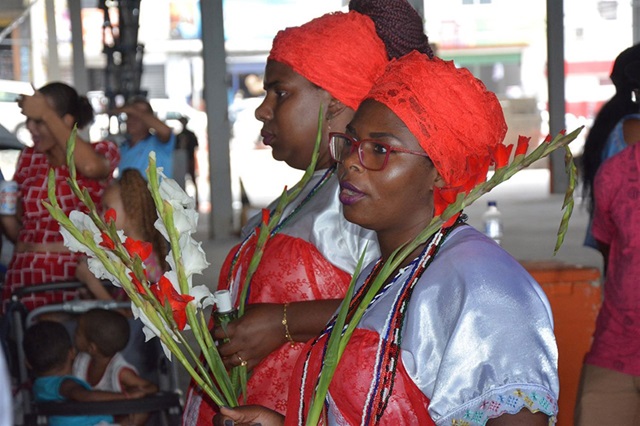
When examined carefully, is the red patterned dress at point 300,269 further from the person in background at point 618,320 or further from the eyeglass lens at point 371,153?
the person in background at point 618,320

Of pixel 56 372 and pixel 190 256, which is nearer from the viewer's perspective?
pixel 190 256

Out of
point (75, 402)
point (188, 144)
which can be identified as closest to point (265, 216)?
point (75, 402)

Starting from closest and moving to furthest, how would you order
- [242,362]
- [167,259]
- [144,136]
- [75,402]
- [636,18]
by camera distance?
1. [167,259]
2. [242,362]
3. [75,402]
4. [144,136]
5. [636,18]

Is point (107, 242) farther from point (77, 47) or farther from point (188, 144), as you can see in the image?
point (77, 47)

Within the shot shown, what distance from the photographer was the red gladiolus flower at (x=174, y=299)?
1.91 metres

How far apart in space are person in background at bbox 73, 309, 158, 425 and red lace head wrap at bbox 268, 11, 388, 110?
1.94 metres

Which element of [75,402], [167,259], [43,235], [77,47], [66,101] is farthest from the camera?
[77,47]

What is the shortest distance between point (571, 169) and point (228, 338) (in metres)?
0.75

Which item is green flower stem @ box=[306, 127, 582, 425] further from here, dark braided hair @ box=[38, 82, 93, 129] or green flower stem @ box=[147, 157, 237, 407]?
dark braided hair @ box=[38, 82, 93, 129]

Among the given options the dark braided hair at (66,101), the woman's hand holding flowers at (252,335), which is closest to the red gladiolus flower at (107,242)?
the woman's hand holding flowers at (252,335)

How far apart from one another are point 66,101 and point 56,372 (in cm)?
127

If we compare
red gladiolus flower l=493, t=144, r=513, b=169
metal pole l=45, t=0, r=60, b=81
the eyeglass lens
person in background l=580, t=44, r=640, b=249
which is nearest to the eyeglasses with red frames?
the eyeglass lens

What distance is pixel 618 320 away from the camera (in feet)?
10.2

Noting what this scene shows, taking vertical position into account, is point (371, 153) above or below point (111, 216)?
above
